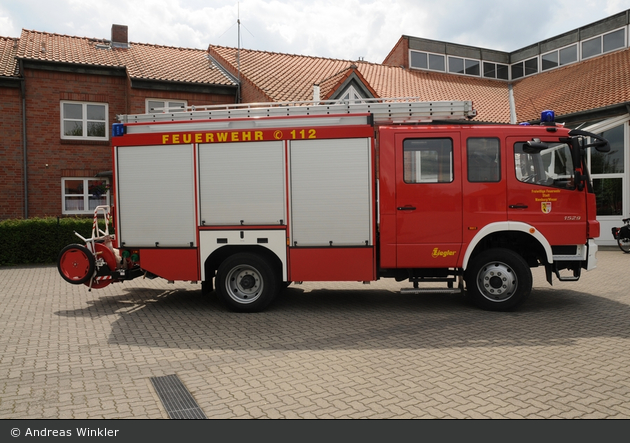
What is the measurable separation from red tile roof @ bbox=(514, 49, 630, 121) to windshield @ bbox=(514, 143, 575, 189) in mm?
12543

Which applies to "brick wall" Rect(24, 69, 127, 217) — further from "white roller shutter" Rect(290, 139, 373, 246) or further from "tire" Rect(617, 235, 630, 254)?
"tire" Rect(617, 235, 630, 254)

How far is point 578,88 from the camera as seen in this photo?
22062 mm

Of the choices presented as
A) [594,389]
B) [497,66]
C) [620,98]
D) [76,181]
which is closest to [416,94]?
[620,98]

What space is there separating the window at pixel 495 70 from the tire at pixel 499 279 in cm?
2560

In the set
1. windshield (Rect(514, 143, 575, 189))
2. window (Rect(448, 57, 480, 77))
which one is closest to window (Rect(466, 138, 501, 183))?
windshield (Rect(514, 143, 575, 189))

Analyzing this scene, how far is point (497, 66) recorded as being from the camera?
30.9 m

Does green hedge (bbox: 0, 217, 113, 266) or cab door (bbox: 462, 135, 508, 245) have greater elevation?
cab door (bbox: 462, 135, 508, 245)

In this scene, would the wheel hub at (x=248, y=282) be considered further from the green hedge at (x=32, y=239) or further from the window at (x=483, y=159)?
the green hedge at (x=32, y=239)

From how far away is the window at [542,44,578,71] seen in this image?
26.8m

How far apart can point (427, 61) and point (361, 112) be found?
23001 mm

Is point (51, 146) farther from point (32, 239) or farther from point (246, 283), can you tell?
point (246, 283)

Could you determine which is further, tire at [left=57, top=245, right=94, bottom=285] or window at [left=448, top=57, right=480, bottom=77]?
window at [left=448, top=57, right=480, bottom=77]

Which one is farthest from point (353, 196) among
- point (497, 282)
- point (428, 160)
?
point (497, 282)
